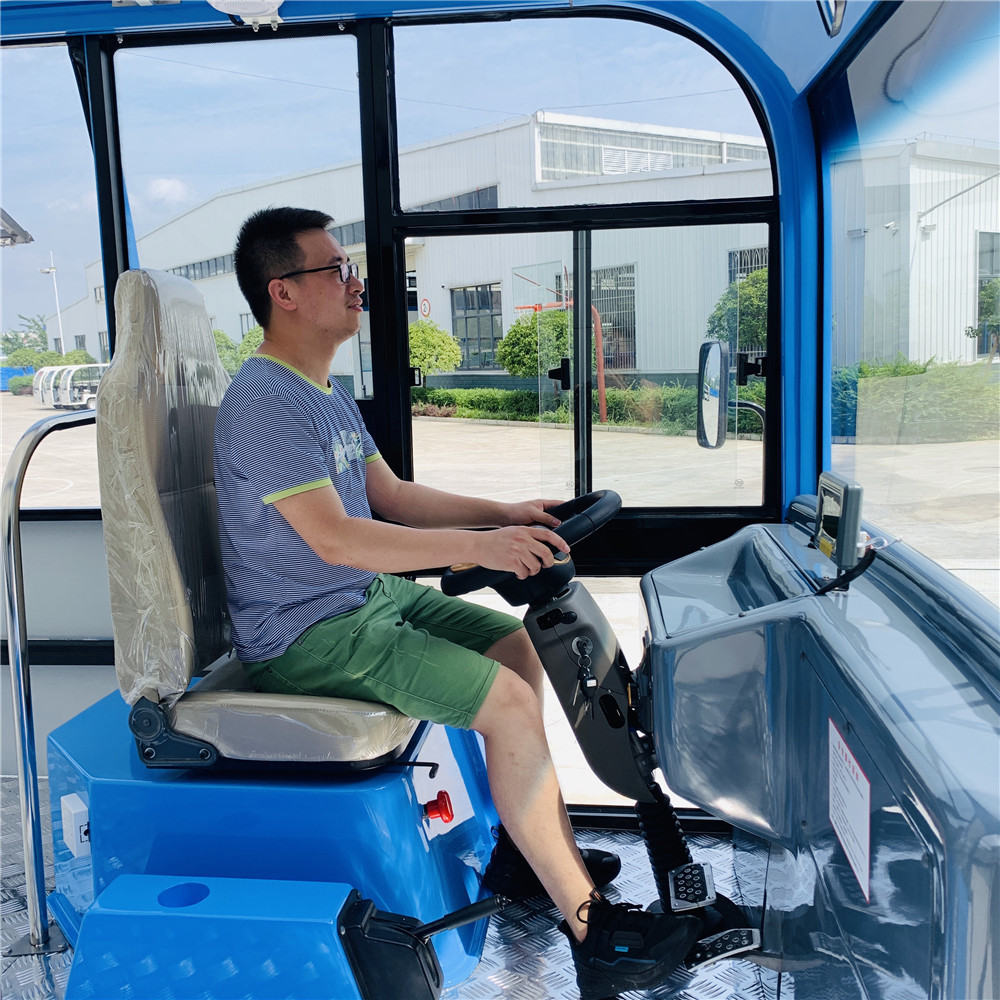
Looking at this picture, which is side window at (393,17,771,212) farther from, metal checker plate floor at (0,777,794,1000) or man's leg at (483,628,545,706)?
metal checker plate floor at (0,777,794,1000)

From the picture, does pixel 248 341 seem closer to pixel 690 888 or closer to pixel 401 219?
pixel 401 219

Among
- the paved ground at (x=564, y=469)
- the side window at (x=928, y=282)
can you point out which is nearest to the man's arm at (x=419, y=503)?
the paved ground at (x=564, y=469)

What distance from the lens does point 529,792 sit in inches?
64.9

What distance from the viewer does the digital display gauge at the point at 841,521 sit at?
127 cm

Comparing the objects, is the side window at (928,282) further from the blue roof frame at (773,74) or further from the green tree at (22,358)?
the green tree at (22,358)

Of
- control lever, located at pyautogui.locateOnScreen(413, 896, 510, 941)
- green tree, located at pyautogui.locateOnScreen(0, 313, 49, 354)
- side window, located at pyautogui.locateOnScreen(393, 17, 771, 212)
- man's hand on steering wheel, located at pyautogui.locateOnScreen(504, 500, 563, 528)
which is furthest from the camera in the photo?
green tree, located at pyautogui.locateOnScreen(0, 313, 49, 354)

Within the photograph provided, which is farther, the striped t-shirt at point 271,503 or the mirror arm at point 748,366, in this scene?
the mirror arm at point 748,366

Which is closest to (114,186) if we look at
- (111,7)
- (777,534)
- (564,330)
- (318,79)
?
(111,7)

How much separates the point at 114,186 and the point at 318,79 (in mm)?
670

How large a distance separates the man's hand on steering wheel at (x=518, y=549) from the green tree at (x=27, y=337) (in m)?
1.89

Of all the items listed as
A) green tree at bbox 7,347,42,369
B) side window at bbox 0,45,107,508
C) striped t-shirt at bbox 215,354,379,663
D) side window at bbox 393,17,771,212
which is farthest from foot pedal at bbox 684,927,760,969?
green tree at bbox 7,347,42,369

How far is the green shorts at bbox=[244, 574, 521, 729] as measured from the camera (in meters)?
1.63

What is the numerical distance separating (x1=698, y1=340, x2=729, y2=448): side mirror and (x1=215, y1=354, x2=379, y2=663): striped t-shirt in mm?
1105

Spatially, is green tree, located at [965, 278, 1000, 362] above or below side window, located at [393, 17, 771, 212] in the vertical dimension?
below
